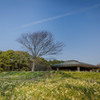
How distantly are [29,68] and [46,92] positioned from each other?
28745 mm

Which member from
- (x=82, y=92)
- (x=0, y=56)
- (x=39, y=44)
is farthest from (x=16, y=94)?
(x=0, y=56)

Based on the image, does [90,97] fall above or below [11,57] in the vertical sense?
below

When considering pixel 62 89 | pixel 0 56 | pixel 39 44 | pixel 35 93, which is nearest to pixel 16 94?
pixel 35 93

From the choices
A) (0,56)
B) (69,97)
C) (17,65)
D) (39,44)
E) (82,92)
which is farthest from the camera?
(17,65)

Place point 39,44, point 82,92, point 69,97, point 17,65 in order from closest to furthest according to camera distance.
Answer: point 69,97
point 82,92
point 39,44
point 17,65

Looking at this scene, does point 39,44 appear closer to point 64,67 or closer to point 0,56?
point 64,67

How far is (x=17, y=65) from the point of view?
115ft

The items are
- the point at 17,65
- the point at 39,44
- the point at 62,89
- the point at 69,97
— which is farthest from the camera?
the point at 17,65

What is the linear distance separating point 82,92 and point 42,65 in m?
29.3

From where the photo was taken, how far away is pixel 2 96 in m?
8.29

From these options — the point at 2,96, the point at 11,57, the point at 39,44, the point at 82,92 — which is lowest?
the point at 2,96

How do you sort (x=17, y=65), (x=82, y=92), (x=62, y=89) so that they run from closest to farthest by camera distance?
(x=82, y=92), (x=62, y=89), (x=17, y=65)

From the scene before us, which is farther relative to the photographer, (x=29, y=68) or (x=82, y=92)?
(x=29, y=68)

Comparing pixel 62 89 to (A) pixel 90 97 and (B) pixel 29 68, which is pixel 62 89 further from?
(B) pixel 29 68
